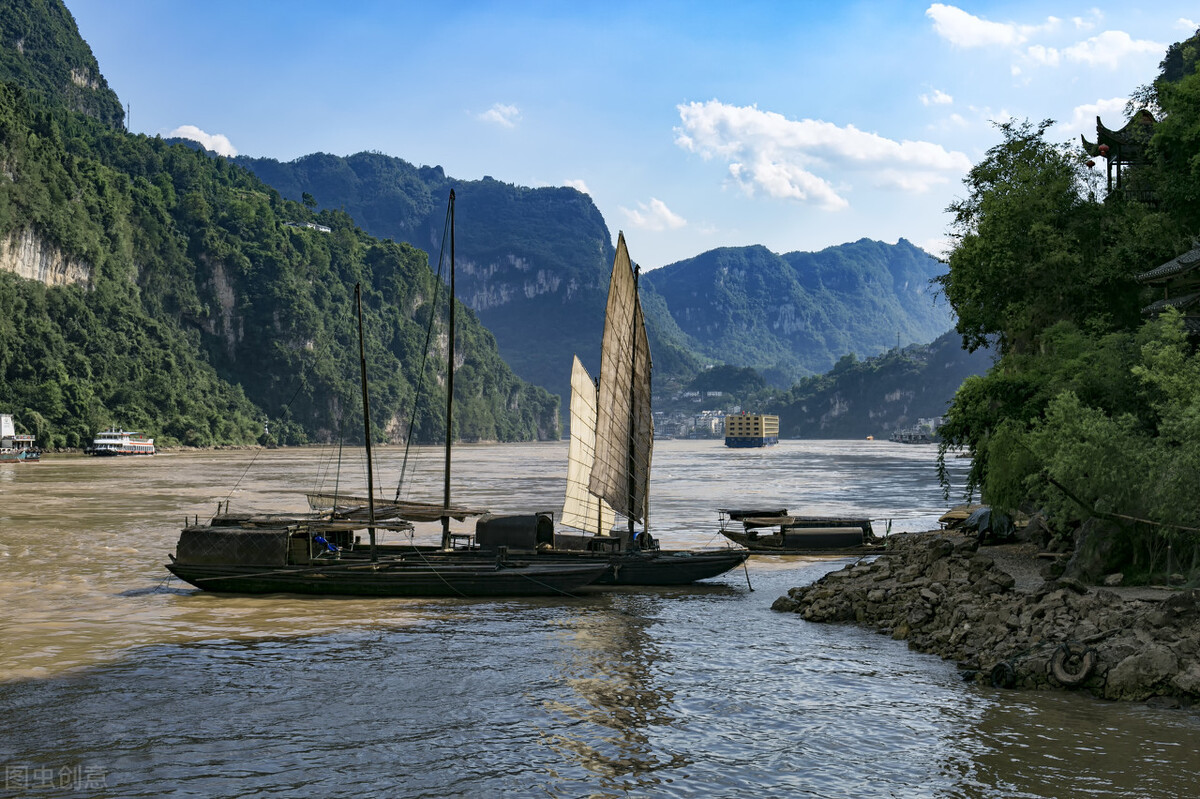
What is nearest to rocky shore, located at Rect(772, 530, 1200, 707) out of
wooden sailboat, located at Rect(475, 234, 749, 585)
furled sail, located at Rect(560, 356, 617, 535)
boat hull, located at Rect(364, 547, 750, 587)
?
boat hull, located at Rect(364, 547, 750, 587)

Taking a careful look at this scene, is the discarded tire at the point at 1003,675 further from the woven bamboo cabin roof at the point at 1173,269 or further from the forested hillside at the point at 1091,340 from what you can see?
the woven bamboo cabin roof at the point at 1173,269

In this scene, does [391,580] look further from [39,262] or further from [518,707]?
[39,262]

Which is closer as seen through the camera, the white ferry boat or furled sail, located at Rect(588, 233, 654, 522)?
furled sail, located at Rect(588, 233, 654, 522)

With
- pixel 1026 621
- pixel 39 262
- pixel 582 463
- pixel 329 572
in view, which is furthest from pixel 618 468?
pixel 39 262

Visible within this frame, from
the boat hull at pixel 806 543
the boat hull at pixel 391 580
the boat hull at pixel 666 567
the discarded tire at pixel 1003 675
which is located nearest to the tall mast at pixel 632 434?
the boat hull at pixel 666 567

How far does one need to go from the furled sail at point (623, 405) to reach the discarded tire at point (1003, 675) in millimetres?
Answer: 15320

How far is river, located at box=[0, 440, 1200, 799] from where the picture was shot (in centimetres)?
1452

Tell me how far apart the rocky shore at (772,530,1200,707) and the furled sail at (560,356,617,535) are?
29.0 feet

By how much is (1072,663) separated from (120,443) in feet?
521

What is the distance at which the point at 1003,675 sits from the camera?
63.4ft

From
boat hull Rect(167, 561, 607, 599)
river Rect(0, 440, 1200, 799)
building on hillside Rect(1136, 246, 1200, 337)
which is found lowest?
river Rect(0, 440, 1200, 799)

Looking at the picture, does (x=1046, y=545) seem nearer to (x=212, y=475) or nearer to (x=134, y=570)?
(x=134, y=570)

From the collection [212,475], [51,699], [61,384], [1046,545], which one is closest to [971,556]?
[1046,545]

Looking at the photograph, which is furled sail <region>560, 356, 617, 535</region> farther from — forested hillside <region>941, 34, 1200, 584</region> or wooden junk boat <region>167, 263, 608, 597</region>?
forested hillside <region>941, 34, 1200, 584</region>
